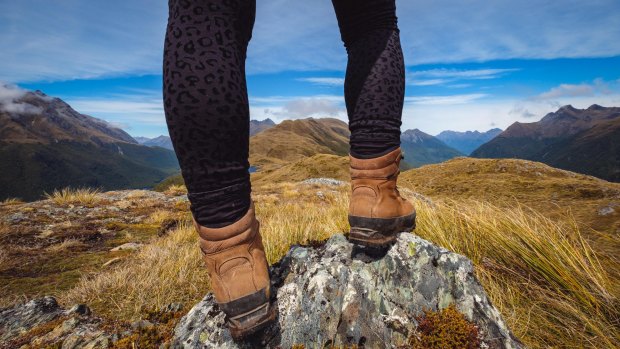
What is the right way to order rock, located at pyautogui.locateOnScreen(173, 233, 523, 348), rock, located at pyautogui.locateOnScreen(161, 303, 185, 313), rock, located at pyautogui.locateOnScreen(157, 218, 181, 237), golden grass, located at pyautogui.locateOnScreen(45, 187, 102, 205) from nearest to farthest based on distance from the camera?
rock, located at pyautogui.locateOnScreen(173, 233, 523, 348) < rock, located at pyautogui.locateOnScreen(161, 303, 185, 313) < rock, located at pyautogui.locateOnScreen(157, 218, 181, 237) < golden grass, located at pyautogui.locateOnScreen(45, 187, 102, 205)

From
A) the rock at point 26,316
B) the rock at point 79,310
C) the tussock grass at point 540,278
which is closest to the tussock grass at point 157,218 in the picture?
the rock at point 26,316

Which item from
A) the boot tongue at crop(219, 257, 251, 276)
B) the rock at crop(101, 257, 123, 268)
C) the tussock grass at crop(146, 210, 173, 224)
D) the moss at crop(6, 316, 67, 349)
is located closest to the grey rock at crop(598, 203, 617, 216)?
the boot tongue at crop(219, 257, 251, 276)

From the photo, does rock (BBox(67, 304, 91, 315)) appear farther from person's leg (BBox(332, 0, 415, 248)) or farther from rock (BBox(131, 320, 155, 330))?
person's leg (BBox(332, 0, 415, 248))

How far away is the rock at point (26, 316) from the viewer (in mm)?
1866

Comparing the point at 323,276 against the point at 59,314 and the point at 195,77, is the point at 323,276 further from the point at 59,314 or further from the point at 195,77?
the point at 59,314

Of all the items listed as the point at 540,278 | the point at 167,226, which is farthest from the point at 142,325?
the point at 167,226

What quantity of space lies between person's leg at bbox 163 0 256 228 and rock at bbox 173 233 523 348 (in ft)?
2.22

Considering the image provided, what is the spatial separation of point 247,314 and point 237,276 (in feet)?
0.55

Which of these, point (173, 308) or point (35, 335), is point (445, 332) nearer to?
point (173, 308)

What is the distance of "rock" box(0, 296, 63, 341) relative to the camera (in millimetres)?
1866

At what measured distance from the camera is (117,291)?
2.55 m

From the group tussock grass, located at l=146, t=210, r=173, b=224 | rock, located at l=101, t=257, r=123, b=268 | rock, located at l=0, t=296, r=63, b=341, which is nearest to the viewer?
rock, located at l=0, t=296, r=63, b=341

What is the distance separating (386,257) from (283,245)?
1498mm

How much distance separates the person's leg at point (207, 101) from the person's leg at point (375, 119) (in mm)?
727
